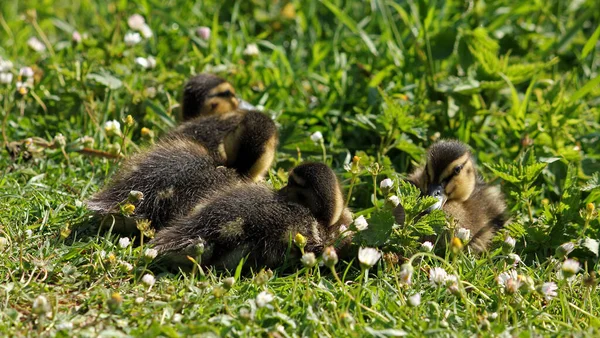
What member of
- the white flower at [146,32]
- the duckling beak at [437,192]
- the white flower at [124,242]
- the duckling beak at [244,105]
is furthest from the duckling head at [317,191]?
the white flower at [146,32]

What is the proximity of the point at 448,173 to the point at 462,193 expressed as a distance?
173 millimetres

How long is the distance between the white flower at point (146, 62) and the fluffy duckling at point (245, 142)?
1.01 metres

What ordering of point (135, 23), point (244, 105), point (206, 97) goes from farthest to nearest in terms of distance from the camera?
point (135, 23)
point (244, 105)
point (206, 97)

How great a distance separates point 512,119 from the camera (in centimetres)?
553

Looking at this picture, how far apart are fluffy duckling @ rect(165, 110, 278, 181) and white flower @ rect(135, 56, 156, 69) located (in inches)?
39.7

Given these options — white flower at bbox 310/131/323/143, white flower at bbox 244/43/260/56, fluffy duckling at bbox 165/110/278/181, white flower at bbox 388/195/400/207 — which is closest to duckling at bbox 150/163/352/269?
white flower at bbox 388/195/400/207

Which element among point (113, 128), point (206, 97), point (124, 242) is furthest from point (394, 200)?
point (113, 128)

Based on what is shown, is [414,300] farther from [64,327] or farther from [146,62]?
[146,62]

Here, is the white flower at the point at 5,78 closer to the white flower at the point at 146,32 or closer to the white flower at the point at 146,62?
the white flower at the point at 146,62

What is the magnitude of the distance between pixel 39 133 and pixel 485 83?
268cm

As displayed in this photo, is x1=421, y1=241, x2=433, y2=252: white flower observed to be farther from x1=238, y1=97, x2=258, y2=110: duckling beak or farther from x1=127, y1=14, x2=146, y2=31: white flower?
x1=127, y1=14, x2=146, y2=31: white flower

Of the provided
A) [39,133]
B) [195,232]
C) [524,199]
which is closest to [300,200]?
[195,232]

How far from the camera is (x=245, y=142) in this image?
456cm

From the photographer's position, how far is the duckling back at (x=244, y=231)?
407 centimetres
